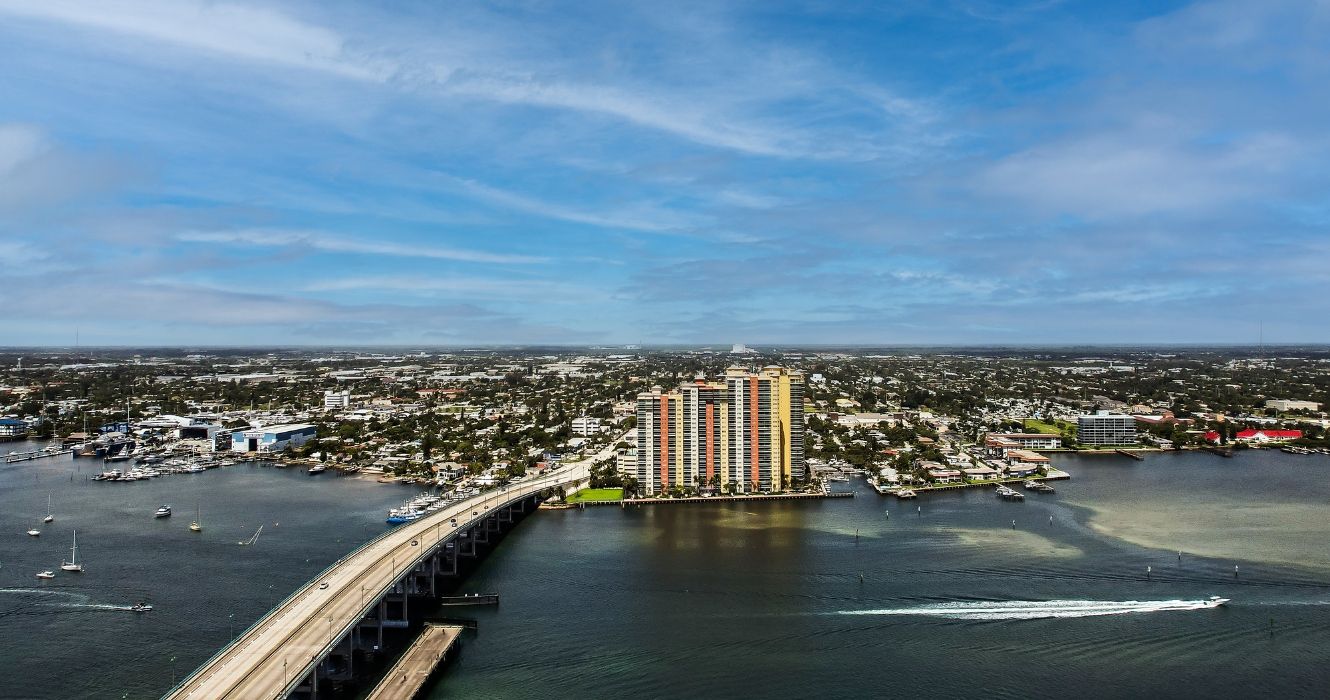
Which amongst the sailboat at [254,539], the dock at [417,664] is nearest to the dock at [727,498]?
the sailboat at [254,539]

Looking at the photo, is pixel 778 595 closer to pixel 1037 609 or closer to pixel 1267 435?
pixel 1037 609

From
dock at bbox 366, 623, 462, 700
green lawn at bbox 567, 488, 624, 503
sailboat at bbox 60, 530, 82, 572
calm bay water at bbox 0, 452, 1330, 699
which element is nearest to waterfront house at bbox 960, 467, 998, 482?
calm bay water at bbox 0, 452, 1330, 699

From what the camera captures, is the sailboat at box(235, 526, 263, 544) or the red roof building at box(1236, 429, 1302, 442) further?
the red roof building at box(1236, 429, 1302, 442)

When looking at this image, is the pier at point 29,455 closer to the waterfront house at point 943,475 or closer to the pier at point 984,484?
the pier at point 984,484

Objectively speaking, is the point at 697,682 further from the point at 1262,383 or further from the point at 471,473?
the point at 1262,383

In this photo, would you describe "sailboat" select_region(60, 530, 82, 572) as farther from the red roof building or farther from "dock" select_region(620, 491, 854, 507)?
the red roof building

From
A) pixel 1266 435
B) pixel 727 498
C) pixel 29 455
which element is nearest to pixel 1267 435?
pixel 1266 435
